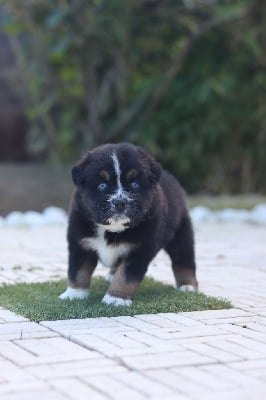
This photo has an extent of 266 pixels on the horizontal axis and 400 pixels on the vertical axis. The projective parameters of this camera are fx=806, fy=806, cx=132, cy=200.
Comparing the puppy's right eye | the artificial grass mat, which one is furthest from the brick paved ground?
the puppy's right eye

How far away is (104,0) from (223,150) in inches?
125

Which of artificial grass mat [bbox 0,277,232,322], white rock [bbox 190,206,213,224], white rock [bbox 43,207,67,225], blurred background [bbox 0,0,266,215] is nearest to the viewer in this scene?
artificial grass mat [bbox 0,277,232,322]

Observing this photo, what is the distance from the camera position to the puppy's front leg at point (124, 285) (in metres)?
4.34

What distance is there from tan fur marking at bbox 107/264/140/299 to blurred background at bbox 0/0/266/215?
19.7 feet

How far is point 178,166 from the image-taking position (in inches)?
484

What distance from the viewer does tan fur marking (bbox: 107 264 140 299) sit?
4.34 m

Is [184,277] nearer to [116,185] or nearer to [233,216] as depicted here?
[116,185]

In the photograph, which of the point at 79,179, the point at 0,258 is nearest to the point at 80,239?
the point at 79,179

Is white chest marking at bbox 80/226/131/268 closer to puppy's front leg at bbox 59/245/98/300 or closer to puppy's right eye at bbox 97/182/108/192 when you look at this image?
puppy's front leg at bbox 59/245/98/300

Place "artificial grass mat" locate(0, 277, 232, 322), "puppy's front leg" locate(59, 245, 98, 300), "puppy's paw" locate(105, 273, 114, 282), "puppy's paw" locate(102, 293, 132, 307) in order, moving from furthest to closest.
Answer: "puppy's paw" locate(105, 273, 114, 282)
"puppy's front leg" locate(59, 245, 98, 300)
"puppy's paw" locate(102, 293, 132, 307)
"artificial grass mat" locate(0, 277, 232, 322)

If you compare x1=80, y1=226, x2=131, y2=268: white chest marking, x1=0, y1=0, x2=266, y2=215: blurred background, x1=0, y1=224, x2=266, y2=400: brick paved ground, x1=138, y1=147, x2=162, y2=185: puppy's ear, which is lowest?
x1=0, y1=224, x2=266, y2=400: brick paved ground

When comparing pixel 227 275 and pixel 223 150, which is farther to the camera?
pixel 223 150

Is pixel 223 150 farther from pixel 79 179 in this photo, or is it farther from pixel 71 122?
pixel 79 179

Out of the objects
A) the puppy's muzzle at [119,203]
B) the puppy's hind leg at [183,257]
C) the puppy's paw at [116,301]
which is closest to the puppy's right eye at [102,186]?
the puppy's muzzle at [119,203]
